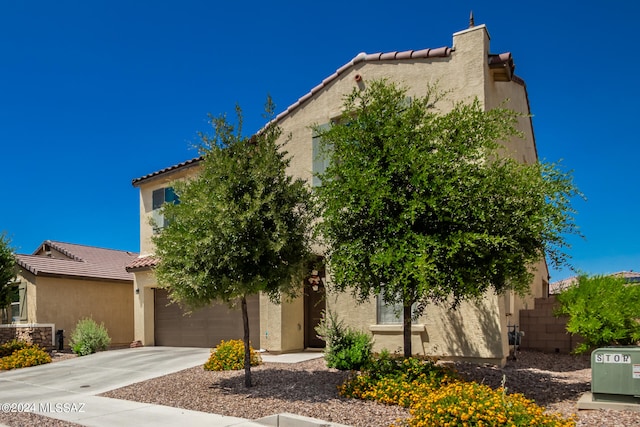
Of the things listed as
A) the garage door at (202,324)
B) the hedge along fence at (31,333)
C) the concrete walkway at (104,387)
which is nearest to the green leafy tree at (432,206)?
the concrete walkway at (104,387)

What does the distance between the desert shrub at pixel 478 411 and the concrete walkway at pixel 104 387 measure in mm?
1549

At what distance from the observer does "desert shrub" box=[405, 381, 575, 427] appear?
6.62 metres

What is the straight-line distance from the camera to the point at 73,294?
2244cm

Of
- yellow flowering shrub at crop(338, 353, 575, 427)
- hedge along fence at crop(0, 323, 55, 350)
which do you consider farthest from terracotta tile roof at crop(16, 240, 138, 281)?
yellow flowering shrub at crop(338, 353, 575, 427)

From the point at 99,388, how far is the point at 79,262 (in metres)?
14.1

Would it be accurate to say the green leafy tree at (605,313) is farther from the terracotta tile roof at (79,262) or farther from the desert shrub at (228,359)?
the terracotta tile roof at (79,262)

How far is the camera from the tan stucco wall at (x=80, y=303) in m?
21.3

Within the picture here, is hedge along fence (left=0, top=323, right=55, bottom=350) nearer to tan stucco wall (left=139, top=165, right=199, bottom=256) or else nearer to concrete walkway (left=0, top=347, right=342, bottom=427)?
concrete walkway (left=0, top=347, right=342, bottom=427)

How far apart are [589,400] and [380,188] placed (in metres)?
4.85

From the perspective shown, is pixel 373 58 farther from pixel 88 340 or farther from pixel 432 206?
pixel 88 340

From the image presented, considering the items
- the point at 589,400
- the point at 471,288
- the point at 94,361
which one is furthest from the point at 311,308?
the point at 589,400

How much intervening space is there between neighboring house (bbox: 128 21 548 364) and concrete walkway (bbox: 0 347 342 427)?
1.21 metres

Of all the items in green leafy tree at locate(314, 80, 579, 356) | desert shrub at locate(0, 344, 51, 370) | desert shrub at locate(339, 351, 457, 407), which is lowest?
desert shrub at locate(0, 344, 51, 370)

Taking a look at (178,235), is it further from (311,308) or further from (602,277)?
(602,277)
